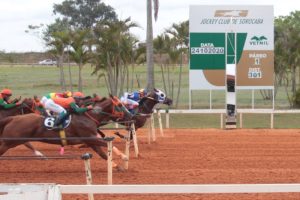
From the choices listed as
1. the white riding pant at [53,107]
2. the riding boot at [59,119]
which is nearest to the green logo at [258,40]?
the white riding pant at [53,107]

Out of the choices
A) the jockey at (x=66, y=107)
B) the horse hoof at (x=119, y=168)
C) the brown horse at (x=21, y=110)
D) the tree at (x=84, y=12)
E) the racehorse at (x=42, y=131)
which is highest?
the tree at (x=84, y=12)

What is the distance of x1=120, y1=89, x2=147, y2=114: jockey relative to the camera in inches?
775

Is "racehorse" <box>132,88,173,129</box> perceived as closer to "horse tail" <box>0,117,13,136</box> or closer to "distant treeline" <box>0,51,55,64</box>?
"horse tail" <box>0,117,13,136</box>

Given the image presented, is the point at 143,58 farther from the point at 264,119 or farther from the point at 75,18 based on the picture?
the point at 75,18

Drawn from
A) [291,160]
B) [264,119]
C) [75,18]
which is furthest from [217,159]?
[75,18]

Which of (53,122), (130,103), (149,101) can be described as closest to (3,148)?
(53,122)

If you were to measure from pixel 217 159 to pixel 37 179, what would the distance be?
506cm

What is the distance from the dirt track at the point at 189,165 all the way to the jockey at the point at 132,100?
1208 millimetres

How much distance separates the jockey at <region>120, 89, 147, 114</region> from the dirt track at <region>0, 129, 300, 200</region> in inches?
47.6

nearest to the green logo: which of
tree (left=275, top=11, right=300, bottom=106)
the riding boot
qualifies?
tree (left=275, top=11, right=300, bottom=106)

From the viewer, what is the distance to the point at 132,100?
2019 centimetres

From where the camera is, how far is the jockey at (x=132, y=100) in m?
19.7

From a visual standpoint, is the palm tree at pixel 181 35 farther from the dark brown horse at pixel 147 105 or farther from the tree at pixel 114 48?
the dark brown horse at pixel 147 105

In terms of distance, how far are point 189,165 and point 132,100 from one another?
5.58m
